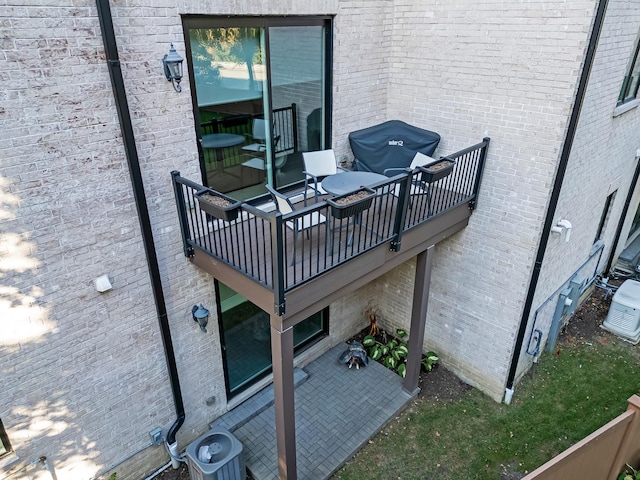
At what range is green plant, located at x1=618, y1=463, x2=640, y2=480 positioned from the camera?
552cm

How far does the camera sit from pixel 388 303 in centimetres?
848

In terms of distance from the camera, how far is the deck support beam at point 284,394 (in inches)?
184

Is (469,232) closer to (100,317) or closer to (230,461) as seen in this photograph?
(230,461)

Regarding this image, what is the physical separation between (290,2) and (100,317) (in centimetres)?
417

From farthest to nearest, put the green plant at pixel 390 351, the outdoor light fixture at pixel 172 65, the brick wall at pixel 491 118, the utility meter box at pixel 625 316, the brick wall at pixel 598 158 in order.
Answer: the utility meter box at pixel 625 316, the green plant at pixel 390 351, the brick wall at pixel 598 158, the brick wall at pixel 491 118, the outdoor light fixture at pixel 172 65

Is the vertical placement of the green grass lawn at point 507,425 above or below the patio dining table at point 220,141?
below

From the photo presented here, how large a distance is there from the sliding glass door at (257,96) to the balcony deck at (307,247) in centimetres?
67

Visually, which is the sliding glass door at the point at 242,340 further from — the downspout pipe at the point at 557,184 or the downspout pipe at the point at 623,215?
the downspout pipe at the point at 623,215

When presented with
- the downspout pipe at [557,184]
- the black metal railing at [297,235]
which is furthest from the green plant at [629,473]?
the black metal railing at [297,235]

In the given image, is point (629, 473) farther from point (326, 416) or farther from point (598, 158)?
point (598, 158)

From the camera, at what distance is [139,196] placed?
4590 millimetres

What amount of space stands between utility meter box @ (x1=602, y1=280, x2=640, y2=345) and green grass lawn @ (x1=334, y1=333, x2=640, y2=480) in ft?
1.89

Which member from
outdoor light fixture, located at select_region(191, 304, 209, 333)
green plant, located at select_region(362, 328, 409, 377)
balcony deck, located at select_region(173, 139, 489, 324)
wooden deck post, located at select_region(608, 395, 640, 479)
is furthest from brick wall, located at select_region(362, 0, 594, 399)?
outdoor light fixture, located at select_region(191, 304, 209, 333)

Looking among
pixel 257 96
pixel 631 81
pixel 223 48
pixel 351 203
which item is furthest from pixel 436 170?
Answer: pixel 631 81
